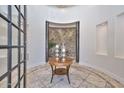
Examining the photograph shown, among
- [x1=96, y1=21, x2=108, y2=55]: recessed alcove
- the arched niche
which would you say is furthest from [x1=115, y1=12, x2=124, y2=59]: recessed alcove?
the arched niche

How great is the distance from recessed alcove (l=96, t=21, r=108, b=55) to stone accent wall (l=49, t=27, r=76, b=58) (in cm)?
145

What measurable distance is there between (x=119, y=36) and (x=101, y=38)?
4.41 feet

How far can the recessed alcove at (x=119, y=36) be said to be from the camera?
3416mm

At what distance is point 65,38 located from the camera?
6305 millimetres

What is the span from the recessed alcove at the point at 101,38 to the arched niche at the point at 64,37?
1448 mm

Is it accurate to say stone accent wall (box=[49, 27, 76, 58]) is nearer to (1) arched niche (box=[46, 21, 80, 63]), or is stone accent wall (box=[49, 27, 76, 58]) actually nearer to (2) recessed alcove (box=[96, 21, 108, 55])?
(1) arched niche (box=[46, 21, 80, 63])

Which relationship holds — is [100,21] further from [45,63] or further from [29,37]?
[45,63]

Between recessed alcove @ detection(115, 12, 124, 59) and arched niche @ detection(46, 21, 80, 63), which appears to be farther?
arched niche @ detection(46, 21, 80, 63)

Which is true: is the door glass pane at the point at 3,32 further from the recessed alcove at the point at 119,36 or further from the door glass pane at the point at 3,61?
the recessed alcove at the point at 119,36

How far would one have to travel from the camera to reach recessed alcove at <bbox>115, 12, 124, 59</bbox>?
3.42 metres

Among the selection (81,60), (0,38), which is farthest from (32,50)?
(0,38)

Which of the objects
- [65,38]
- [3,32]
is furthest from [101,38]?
[3,32]
